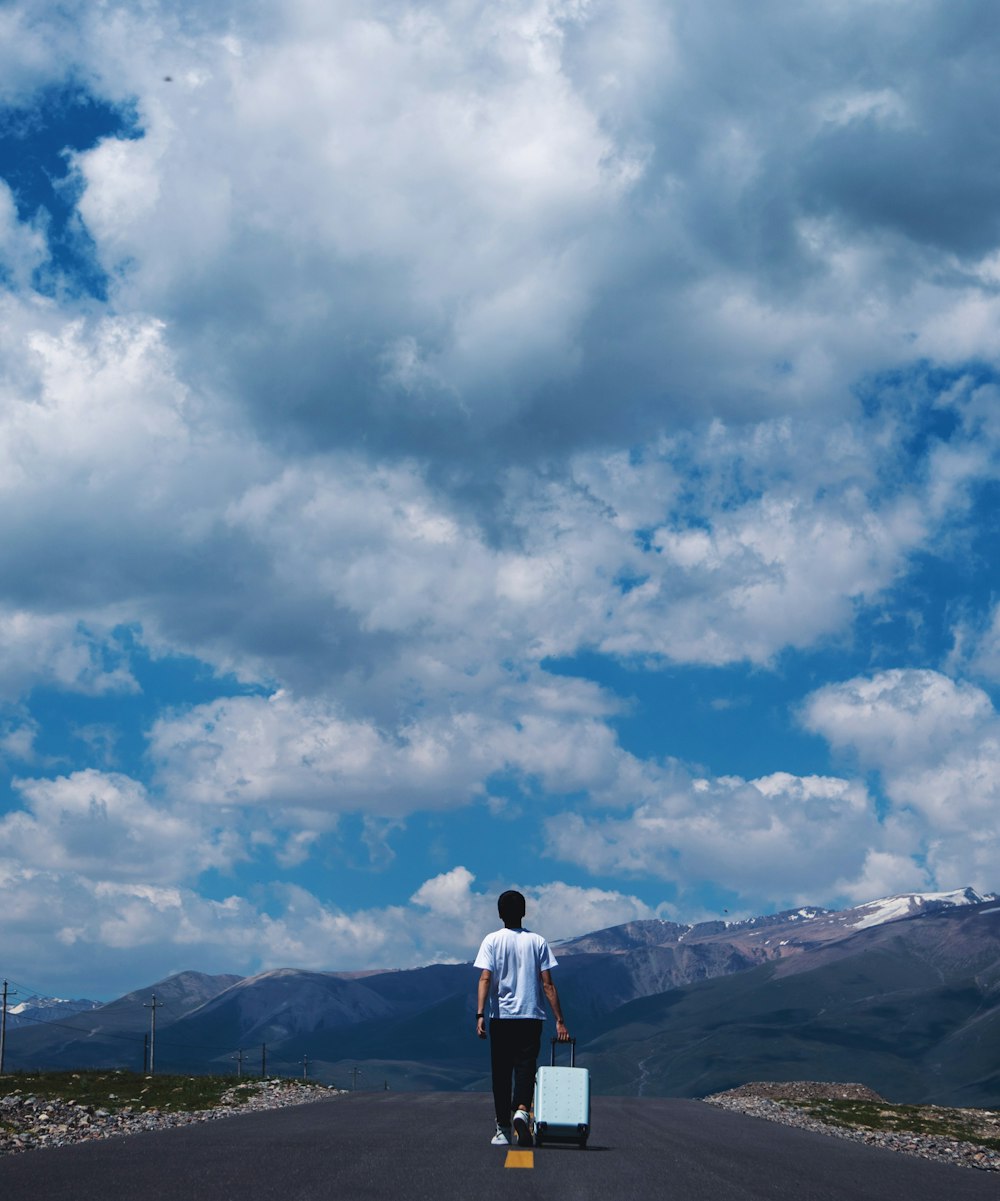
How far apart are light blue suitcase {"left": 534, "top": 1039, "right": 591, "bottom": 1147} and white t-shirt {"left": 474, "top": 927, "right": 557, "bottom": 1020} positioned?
1.30 metres

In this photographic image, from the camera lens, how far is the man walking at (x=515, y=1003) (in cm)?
1689

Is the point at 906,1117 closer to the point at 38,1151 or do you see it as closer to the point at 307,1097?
the point at 307,1097

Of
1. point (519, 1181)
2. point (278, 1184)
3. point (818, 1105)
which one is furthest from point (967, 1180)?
point (818, 1105)

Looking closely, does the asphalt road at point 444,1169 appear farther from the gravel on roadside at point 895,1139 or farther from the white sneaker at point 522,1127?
the gravel on roadside at point 895,1139

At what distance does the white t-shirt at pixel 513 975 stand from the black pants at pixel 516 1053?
13 cm

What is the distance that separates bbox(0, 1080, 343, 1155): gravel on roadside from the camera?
2114 centimetres

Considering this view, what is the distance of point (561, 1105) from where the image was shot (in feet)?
58.9

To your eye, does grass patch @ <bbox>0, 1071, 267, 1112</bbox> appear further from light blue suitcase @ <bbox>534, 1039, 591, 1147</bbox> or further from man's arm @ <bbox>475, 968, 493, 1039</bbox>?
man's arm @ <bbox>475, 968, 493, 1039</bbox>

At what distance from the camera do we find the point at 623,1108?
37031mm

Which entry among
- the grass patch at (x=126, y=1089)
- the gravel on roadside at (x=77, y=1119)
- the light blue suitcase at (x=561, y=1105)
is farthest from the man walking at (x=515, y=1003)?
the grass patch at (x=126, y=1089)

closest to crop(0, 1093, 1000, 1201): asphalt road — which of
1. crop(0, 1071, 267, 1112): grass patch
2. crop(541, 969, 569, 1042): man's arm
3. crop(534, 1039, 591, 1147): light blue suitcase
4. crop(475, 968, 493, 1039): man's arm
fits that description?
crop(534, 1039, 591, 1147): light blue suitcase

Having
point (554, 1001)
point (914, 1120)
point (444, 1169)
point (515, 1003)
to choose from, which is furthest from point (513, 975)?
point (914, 1120)

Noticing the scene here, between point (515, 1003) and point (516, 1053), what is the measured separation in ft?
2.12

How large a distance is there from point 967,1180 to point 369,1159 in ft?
28.0
